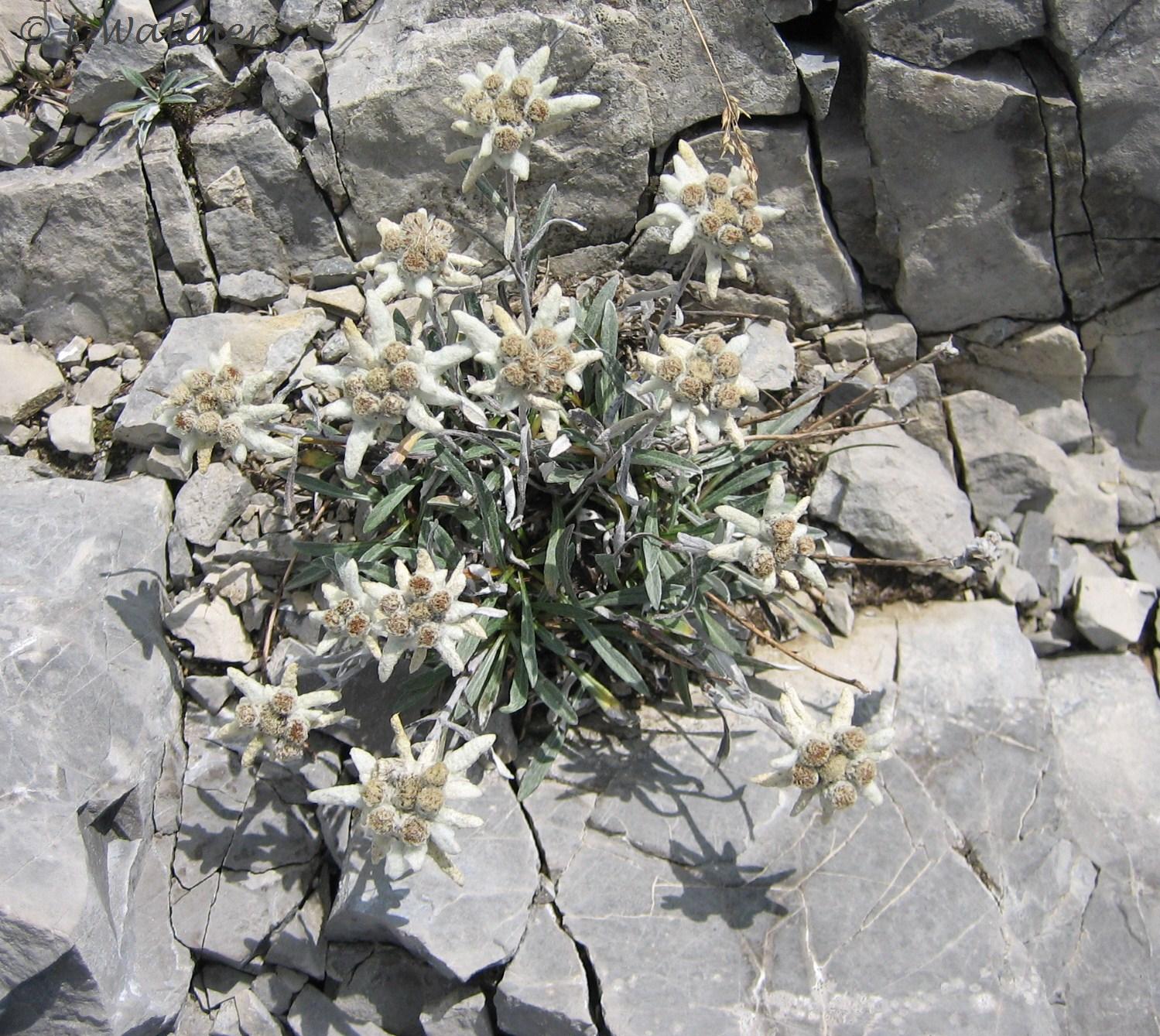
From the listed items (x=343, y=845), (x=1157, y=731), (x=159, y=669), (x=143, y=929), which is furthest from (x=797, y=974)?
(x=159, y=669)

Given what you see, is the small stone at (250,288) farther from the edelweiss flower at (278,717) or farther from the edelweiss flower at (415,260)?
the edelweiss flower at (278,717)

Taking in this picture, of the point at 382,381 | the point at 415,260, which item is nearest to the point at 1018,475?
the point at 415,260

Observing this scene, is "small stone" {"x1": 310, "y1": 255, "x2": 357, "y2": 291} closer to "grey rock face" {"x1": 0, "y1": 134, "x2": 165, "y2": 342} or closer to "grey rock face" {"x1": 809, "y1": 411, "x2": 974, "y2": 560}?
"grey rock face" {"x1": 0, "y1": 134, "x2": 165, "y2": 342}

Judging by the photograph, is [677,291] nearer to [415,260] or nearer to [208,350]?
[415,260]

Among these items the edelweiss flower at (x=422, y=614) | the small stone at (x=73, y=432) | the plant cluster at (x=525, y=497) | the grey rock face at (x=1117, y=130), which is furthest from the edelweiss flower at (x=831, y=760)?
the small stone at (x=73, y=432)

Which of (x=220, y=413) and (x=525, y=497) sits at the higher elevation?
(x=220, y=413)

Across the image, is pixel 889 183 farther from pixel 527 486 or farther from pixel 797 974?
pixel 797 974
